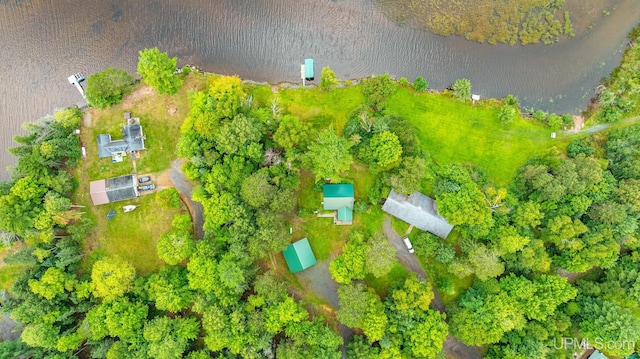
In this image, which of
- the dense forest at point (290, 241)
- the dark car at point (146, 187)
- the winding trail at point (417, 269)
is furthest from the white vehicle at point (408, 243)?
the dark car at point (146, 187)

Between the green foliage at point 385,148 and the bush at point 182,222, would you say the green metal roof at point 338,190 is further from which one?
the bush at point 182,222

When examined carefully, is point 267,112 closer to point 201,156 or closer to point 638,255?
point 201,156

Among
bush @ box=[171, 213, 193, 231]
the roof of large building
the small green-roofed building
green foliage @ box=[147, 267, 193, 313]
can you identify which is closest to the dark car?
bush @ box=[171, 213, 193, 231]

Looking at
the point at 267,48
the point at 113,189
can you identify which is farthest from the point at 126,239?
the point at 267,48

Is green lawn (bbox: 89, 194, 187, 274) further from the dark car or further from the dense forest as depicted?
the dark car

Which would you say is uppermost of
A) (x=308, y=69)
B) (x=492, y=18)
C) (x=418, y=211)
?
(x=492, y=18)

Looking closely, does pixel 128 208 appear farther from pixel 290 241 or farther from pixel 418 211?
pixel 418 211
